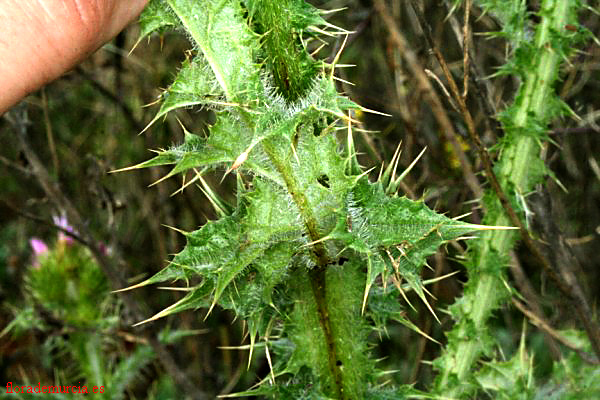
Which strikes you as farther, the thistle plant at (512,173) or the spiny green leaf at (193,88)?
the thistle plant at (512,173)

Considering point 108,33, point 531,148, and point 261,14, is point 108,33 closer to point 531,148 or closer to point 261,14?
point 261,14

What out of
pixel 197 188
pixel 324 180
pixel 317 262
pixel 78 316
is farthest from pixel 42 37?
pixel 197 188

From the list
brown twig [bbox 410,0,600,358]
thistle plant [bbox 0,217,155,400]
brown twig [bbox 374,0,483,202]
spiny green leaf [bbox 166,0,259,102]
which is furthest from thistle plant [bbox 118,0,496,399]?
thistle plant [bbox 0,217,155,400]

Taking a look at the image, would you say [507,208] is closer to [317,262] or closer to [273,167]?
[317,262]

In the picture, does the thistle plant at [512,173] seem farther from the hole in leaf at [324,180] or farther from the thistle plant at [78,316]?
the thistle plant at [78,316]

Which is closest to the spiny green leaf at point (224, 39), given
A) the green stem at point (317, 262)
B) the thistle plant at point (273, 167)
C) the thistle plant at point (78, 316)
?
the thistle plant at point (273, 167)

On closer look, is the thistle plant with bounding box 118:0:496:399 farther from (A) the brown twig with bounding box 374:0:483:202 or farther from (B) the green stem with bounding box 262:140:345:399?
(A) the brown twig with bounding box 374:0:483:202
